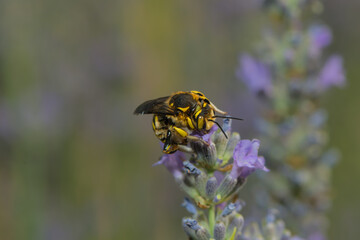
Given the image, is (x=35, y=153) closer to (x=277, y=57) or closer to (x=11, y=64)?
(x=11, y=64)

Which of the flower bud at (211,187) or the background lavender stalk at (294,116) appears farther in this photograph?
the background lavender stalk at (294,116)

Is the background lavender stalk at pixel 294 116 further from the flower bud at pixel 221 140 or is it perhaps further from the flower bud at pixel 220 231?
the flower bud at pixel 220 231

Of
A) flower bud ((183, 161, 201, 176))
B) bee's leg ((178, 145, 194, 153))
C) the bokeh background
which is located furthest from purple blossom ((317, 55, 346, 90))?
the bokeh background

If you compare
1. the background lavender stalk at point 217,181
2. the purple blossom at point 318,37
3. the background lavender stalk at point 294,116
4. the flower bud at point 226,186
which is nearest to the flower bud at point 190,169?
the background lavender stalk at point 217,181

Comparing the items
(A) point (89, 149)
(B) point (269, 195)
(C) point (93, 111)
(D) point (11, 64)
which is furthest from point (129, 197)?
(B) point (269, 195)

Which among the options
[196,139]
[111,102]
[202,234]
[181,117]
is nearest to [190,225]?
[202,234]

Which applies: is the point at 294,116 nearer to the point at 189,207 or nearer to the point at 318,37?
the point at 318,37

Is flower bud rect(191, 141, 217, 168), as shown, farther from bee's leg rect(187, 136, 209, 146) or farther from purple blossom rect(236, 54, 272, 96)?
purple blossom rect(236, 54, 272, 96)
